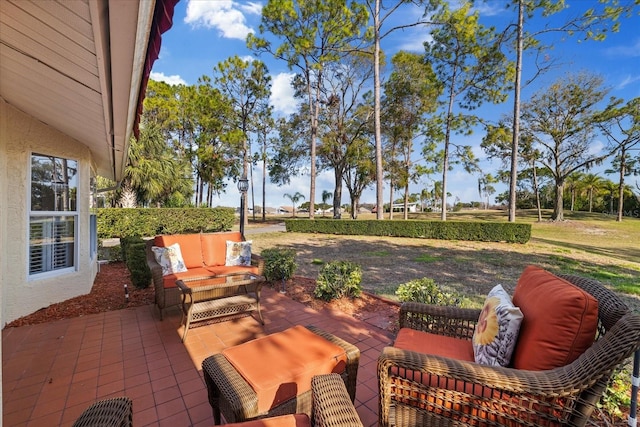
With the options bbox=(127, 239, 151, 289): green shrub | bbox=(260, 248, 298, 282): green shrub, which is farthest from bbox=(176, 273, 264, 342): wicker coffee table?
bbox=(127, 239, 151, 289): green shrub

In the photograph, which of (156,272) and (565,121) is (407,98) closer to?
(565,121)

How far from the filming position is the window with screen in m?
3.64

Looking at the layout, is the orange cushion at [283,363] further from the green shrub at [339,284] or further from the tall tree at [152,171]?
the tall tree at [152,171]

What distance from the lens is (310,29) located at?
14.2 metres

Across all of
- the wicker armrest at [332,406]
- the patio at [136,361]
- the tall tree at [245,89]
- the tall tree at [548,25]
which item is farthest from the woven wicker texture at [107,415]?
the tall tree at [245,89]

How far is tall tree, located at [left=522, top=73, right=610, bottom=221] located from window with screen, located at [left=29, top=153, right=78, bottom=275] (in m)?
21.4

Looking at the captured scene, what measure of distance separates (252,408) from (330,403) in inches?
18.3

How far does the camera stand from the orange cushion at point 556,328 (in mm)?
1235

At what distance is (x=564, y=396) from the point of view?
3.70ft

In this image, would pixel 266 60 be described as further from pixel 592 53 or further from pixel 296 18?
pixel 592 53

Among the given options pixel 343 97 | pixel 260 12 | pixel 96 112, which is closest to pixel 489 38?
pixel 343 97

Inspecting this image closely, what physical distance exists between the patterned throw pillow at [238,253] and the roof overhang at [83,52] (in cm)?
228

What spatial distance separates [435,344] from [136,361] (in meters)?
2.68

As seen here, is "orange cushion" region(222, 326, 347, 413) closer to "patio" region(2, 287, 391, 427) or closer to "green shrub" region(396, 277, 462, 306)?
"patio" region(2, 287, 391, 427)
